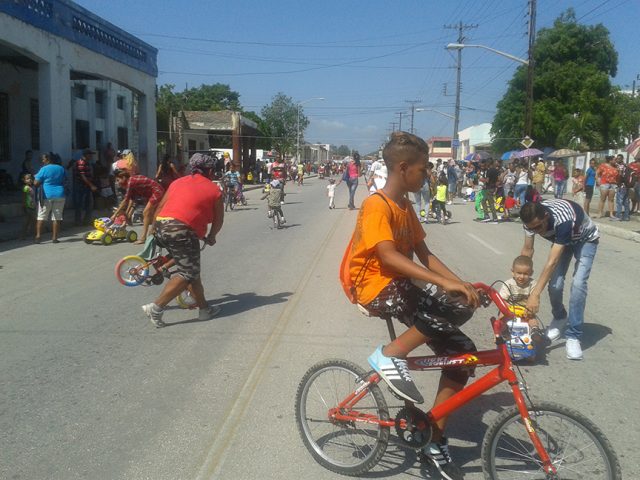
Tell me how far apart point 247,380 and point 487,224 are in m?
14.4

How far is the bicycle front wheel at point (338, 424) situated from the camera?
373cm

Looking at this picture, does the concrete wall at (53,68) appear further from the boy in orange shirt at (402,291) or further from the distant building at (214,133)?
the distant building at (214,133)

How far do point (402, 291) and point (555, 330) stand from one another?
336 centimetres

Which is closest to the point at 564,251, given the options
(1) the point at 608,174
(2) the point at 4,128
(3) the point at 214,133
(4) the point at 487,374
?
(4) the point at 487,374

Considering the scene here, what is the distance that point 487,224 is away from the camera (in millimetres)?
18641

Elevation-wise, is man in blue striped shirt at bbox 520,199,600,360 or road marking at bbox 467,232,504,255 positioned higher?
man in blue striped shirt at bbox 520,199,600,360

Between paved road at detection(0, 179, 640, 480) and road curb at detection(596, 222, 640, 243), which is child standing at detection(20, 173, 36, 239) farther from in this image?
road curb at detection(596, 222, 640, 243)

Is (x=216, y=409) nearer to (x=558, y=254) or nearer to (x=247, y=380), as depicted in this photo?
(x=247, y=380)

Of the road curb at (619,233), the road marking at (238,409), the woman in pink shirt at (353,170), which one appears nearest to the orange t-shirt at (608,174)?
the road curb at (619,233)

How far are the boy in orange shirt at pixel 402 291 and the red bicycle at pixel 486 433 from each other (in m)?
0.09

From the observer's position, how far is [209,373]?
Result: 5492 mm

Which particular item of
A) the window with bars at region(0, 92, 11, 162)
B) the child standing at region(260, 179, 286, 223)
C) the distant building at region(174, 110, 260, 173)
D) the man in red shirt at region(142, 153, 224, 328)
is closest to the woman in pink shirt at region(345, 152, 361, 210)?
the child standing at region(260, 179, 286, 223)

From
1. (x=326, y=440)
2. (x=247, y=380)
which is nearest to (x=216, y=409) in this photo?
(x=247, y=380)

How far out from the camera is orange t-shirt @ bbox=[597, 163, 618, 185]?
58.9 ft
